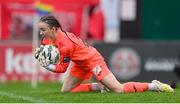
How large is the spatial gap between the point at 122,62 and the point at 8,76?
316cm

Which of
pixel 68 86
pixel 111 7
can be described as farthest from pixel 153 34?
pixel 68 86

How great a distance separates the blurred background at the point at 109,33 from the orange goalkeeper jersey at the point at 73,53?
976cm

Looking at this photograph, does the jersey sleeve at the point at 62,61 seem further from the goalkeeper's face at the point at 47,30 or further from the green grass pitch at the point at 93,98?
the green grass pitch at the point at 93,98

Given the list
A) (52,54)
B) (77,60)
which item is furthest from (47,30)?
(77,60)

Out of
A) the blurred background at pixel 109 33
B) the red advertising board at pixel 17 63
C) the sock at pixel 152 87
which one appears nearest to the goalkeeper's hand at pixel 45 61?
the sock at pixel 152 87

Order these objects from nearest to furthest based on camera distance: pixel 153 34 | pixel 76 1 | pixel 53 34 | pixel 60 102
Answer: pixel 60 102
pixel 53 34
pixel 76 1
pixel 153 34

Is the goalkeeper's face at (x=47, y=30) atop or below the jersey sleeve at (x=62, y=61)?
atop

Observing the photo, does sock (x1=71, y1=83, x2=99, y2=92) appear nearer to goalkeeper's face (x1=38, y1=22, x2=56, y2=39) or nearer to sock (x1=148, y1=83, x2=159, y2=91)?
sock (x1=148, y1=83, x2=159, y2=91)

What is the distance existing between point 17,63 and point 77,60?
10.5 meters

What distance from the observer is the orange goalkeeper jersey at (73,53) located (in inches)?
642

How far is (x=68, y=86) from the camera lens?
17391 mm

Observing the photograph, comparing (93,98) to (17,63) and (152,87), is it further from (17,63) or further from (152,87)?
(17,63)

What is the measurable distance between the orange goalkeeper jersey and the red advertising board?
33.2 feet

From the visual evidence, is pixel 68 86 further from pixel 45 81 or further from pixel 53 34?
pixel 45 81
